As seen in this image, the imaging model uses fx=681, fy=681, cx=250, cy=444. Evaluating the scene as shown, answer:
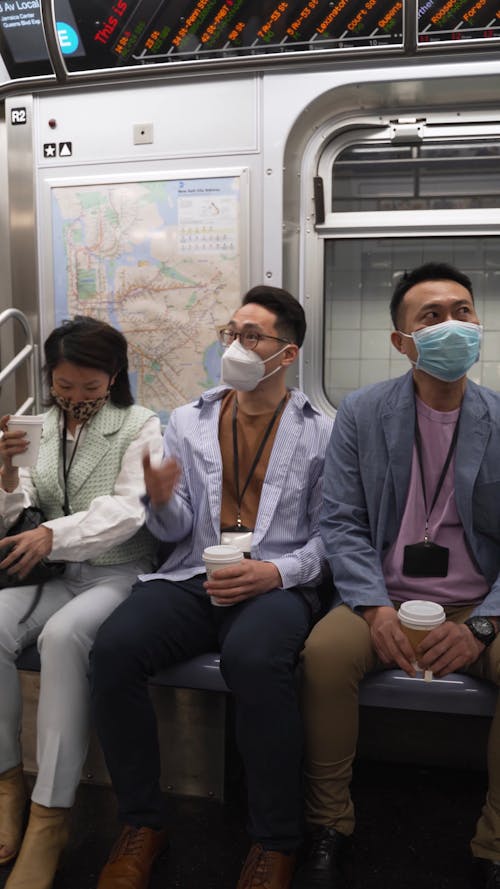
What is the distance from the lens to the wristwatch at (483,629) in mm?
1981

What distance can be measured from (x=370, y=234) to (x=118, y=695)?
7.74 ft

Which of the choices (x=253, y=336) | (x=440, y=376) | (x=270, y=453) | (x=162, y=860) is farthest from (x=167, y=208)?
(x=162, y=860)

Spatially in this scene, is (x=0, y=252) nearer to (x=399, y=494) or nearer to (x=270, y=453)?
(x=270, y=453)

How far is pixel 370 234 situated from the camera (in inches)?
128

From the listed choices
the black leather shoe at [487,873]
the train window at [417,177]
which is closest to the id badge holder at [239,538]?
the black leather shoe at [487,873]

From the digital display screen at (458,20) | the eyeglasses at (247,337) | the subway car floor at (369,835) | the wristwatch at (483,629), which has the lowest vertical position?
the subway car floor at (369,835)

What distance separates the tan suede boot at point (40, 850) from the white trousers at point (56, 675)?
4 centimetres

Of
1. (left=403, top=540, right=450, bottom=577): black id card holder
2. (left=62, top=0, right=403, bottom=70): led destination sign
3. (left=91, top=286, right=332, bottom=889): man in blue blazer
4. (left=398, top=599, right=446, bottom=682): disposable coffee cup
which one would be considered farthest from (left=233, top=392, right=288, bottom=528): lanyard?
(left=62, top=0, right=403, bottom=70): led destination sign

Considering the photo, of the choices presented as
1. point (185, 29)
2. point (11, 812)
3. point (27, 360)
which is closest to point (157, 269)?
point (27, 360)

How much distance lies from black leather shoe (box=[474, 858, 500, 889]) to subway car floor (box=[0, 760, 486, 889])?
35mm

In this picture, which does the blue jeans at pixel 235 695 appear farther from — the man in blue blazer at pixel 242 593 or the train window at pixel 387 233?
the train window at pixel 387 233

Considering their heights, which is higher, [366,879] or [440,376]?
[440,376]

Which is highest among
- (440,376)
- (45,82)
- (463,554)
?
(45,82)

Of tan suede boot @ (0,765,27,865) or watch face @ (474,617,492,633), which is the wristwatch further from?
tan suede boot @ (0,765,27,865)
